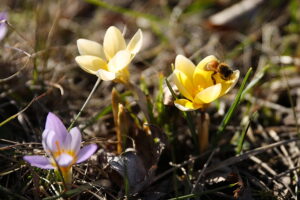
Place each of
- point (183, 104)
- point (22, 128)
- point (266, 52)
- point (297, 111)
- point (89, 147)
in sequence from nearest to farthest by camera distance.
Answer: point (89, 147) → point (183, 104) → point (22, 128) → point (297, 111) → point (266, 52)

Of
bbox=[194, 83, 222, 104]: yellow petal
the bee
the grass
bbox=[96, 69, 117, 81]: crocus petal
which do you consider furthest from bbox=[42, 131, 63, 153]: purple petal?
the bee

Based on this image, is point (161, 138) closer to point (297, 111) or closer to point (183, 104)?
point (183, 104)

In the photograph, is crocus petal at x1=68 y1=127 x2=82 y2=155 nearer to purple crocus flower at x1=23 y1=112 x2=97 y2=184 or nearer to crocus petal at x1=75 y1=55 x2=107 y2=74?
purple crocus flower at x1=23 y1=112 x2=97 y2=184

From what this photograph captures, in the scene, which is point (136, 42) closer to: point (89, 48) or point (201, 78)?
point (89, 48)

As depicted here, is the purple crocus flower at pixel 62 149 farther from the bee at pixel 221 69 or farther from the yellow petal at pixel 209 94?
the bee at pixel 221 69

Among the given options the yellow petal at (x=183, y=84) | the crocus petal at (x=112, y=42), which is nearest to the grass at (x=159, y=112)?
the yellow petal at (x=183, y=84)

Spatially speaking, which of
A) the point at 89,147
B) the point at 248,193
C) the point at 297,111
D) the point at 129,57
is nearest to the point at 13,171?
the point at 89,147

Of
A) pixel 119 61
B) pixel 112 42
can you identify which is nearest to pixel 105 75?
pixel 119 61
